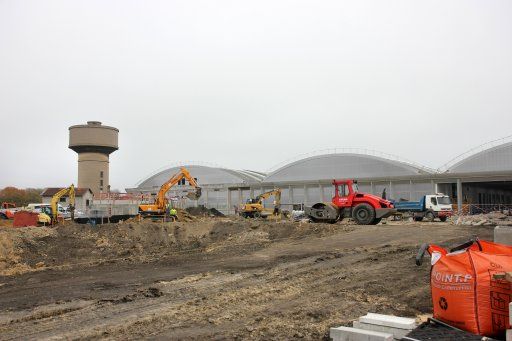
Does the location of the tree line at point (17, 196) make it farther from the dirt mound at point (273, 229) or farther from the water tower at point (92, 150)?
the dirt mound at point (273, 229)

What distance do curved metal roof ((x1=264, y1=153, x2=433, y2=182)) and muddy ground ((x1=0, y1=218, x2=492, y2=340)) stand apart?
38.4 m

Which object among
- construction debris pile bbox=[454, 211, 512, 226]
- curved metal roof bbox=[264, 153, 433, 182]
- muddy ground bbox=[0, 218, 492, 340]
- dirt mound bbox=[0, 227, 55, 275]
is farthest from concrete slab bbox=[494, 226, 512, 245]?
curved metal roof bbox=[264, 153, 433, 182]

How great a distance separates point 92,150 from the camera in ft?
222

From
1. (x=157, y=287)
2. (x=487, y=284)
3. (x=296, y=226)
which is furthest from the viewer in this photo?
(x=296, y=226)

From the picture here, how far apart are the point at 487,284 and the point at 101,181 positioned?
68.8m

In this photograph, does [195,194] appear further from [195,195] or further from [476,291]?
[476,291]

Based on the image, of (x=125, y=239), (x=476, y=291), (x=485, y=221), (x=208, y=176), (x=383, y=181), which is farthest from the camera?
(x=208, y=176)

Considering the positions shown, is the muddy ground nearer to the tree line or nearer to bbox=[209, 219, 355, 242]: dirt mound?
bbox=[209, 219, 355, 242]: dirt mound

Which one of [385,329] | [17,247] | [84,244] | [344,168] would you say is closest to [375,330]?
[385,329]

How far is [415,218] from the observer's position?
34.0 metres

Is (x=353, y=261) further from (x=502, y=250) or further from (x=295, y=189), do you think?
(x=295, y=189)

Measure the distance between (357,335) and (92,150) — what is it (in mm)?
67901

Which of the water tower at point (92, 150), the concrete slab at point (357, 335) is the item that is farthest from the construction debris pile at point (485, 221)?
the water tower at point (92, 150)

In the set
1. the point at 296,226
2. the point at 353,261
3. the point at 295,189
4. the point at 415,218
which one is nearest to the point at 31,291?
the point at 353,261
